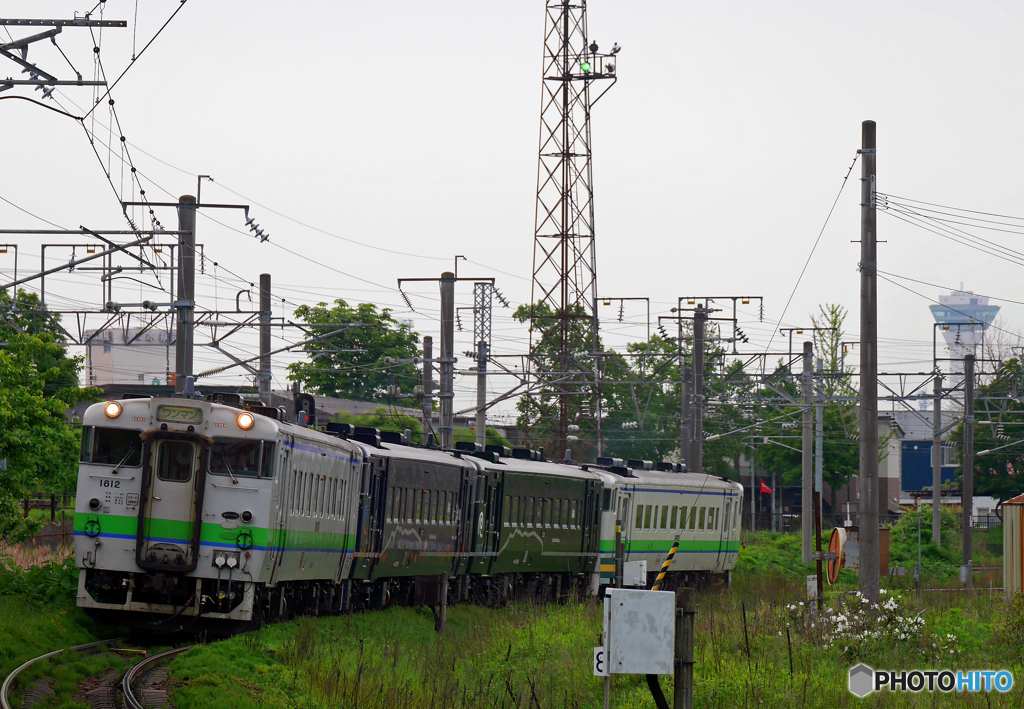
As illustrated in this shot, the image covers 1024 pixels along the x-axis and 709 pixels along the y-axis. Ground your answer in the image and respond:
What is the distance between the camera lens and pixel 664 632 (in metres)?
10.5

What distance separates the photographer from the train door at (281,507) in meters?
17.8

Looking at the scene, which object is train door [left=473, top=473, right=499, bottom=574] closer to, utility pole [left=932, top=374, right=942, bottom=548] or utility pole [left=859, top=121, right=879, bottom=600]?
utility pole [left=859, top=121, right=879, bottom=600]

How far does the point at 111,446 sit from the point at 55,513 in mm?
34394

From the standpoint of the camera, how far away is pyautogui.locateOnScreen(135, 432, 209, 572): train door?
1744cm

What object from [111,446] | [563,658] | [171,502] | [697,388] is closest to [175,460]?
[171,502]

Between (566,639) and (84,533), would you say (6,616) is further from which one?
(566,639)

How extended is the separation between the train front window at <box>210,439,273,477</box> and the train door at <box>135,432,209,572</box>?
17cm

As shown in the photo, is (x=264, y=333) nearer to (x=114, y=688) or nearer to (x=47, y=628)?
(x=47, y=628)

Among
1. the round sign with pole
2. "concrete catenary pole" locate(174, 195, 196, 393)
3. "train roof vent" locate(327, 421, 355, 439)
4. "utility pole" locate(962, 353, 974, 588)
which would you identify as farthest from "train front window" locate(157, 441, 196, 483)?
"utility pole" locate(962, 353, 974, 588)

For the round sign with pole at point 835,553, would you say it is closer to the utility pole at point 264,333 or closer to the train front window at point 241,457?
the train front window at point 241,457

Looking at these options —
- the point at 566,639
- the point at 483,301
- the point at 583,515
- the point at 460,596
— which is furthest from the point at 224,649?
the point at 483,301

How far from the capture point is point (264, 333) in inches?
1347

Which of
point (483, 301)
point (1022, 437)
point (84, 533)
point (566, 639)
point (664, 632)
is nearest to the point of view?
point (664, 632)

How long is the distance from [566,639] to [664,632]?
30.6ft
